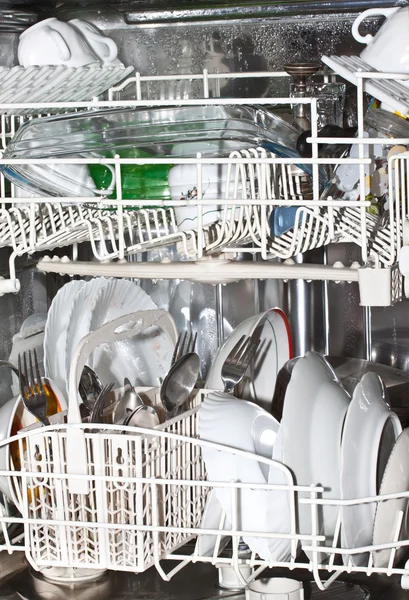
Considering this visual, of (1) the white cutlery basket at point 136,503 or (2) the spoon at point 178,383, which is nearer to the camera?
(1) the white cutlery basket at point 136,503

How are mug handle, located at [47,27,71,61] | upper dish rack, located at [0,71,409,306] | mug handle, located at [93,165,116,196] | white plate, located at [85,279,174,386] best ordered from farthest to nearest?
white plate, located at [85,279,174,386], mug handle, located at [47,27,71,61], mug handle, located at [93,165,116,196], upper dish rack, located at [0,71,409,306]

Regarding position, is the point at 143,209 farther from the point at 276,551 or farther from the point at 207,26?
the point at 207,26

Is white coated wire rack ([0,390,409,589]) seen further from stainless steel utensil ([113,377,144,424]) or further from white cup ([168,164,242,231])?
white cup ([168,164,242,231])

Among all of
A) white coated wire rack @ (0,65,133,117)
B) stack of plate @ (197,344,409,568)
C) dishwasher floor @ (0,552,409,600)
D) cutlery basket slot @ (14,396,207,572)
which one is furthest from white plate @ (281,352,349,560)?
white coated wire rack @ (0,65,133,117)

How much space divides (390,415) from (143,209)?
30cm

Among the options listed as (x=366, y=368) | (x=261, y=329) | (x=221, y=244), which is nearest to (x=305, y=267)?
(x=221, y=244)

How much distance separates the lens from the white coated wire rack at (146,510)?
2.45ft

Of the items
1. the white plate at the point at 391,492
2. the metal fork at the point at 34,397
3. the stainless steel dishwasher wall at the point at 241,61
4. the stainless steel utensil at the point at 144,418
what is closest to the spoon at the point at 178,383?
the stainless steel utensil at the point at 144,418

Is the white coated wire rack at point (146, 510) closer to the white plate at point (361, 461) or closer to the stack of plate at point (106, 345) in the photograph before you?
the white plate at point (361, 461)

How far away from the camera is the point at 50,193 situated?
85 cm

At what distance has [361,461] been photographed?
78cm

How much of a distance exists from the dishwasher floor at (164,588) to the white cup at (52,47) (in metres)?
0.59

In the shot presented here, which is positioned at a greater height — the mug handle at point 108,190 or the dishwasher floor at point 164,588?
the mug handle at point 108,190

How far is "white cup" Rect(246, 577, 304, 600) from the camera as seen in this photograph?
0.92 m
